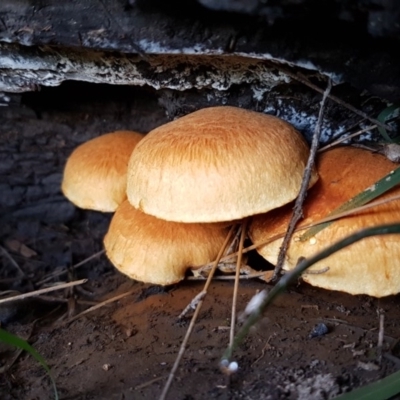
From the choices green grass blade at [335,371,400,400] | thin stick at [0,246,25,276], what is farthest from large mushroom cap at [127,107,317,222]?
thin stick at [0,246,25,276]

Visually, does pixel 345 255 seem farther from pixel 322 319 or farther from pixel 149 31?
pixel 149 31

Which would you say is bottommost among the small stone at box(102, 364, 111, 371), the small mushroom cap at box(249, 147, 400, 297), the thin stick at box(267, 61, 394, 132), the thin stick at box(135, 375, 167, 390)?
the small stone at box(102, 364, 111, 371)

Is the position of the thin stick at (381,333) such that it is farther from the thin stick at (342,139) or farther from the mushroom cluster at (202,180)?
the thin stick at (342,139)

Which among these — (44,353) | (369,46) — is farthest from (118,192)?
(369,46)

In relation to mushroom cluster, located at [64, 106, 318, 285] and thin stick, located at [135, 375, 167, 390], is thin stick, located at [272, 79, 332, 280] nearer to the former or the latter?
mushroom cluster, located at [64, 106, 318, 285]

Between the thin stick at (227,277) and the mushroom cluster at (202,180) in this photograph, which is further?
the thin stick at (227,277)

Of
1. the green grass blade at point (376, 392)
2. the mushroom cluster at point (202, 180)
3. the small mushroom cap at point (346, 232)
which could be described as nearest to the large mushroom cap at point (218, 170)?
the mushroom cluster at point (202, 180)
